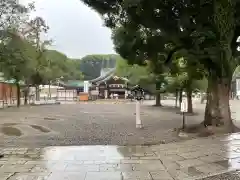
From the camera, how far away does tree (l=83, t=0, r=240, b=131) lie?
12.0 m

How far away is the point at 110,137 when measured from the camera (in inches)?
505

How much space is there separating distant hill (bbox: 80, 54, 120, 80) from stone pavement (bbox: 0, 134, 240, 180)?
78.5 metres

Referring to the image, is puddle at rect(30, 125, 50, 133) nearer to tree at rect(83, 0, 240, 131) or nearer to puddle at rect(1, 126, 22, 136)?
puddle at rect(1, 126, 22, 136)

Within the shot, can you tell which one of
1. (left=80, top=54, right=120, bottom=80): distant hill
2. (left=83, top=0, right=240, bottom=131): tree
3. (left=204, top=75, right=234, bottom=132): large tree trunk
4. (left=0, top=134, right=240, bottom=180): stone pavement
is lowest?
(left=0, top=134, right=240, bottom=180): stone pavement

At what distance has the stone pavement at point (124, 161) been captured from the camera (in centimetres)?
708

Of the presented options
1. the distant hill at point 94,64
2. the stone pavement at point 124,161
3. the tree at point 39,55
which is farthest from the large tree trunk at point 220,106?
the distant hill at point 94,64

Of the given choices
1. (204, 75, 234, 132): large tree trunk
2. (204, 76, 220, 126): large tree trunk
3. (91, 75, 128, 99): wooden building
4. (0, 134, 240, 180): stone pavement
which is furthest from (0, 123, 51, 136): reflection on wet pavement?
(91, 75, 128, 99): wooden building

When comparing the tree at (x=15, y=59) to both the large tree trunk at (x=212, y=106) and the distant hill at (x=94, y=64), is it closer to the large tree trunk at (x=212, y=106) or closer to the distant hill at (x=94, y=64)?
the large tree trunk at (x=212, y=106)

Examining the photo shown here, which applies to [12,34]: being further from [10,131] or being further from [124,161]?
[124,161]

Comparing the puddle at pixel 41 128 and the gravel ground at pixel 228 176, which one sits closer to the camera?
the gravel ground at pixel 228 176

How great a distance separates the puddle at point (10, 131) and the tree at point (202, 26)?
5.71 metres

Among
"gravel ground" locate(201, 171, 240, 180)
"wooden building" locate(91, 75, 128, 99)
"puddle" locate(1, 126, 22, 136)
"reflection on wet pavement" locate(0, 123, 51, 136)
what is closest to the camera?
"gravel ground" locate(201, 171, 240, 180)

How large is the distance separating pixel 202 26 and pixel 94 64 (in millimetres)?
78968

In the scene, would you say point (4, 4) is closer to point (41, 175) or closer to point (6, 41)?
point (6, 41)
